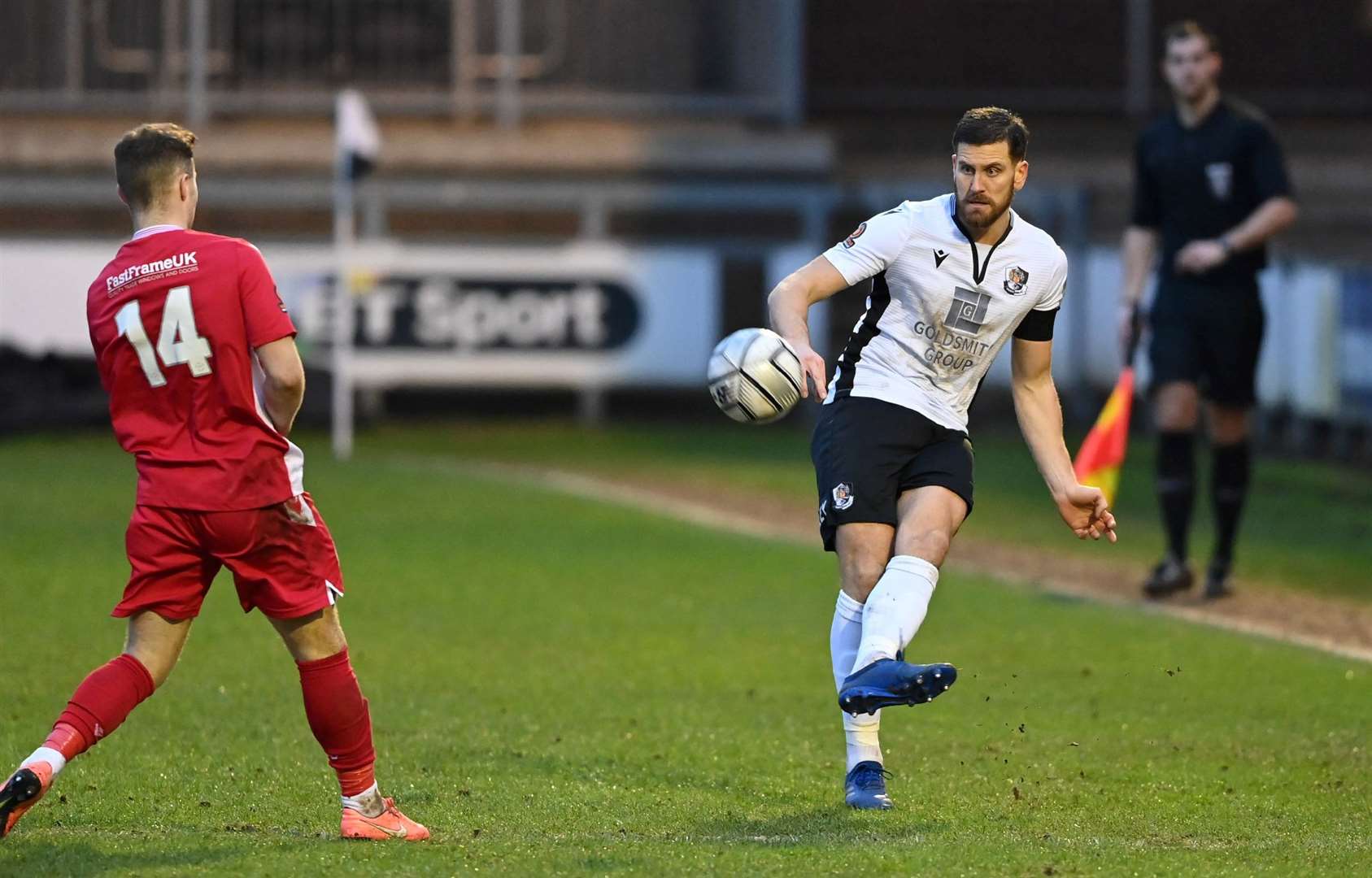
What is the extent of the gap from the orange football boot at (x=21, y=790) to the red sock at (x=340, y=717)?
0.71 metres

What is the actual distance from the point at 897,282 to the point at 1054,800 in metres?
1.62

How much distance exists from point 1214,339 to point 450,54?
16.8 metres

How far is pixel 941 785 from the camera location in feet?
22.0

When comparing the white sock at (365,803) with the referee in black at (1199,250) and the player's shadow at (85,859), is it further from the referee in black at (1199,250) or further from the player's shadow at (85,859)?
the referee in black at (1199,250)

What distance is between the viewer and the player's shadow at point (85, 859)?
17.4 ft

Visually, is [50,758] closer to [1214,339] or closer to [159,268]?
[159,268]

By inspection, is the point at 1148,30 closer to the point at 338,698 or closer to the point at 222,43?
the point at 222,43

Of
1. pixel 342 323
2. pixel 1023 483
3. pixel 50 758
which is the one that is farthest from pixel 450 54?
pixel 50 758

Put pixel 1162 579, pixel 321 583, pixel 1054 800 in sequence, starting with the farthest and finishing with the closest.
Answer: pixel 1162 579
pixel 1054 800
pixel 321 583

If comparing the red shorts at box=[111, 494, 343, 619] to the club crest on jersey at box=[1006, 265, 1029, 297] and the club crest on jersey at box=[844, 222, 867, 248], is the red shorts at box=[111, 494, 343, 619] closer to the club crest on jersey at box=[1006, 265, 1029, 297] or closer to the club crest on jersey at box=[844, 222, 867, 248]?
the club crest on jersey at box=[844, 222, 867, 248]

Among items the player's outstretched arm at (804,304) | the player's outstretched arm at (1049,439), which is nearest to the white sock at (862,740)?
the player's outstretched arm at (1049,439)

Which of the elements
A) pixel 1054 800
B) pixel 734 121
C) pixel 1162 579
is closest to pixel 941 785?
pixel 1054 800

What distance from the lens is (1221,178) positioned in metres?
10.9

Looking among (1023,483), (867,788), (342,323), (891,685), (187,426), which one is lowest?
(1023,483)
